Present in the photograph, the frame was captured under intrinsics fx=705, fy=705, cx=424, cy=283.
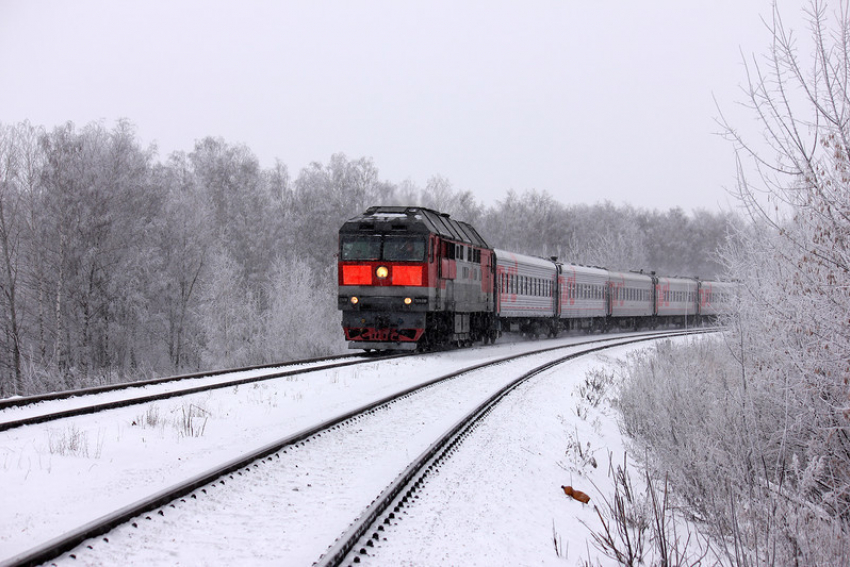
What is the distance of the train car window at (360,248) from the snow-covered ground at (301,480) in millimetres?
7658

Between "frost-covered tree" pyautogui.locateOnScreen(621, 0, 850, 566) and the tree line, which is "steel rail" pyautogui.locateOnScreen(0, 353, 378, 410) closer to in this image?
the tree line

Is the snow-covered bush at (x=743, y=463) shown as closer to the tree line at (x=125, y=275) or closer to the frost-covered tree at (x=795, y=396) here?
the frost-covered tree at (x=795, y=396)

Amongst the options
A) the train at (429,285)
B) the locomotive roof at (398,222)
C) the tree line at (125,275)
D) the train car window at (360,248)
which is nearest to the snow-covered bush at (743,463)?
the train at (429,285)

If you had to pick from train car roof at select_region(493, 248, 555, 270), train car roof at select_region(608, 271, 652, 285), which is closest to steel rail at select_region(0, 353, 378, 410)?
train car roof at select_region(493, 248, 555, 270)

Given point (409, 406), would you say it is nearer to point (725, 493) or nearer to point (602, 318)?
point (725, 493)

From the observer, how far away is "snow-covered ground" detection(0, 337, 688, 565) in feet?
14.7

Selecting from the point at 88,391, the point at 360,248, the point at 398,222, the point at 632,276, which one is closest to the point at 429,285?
the point at 398,222

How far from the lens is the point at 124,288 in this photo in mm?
30656

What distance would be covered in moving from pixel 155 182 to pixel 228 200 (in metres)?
19.8

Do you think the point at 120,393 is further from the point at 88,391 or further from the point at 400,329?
the point at 400,329

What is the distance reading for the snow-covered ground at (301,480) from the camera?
4.48 m

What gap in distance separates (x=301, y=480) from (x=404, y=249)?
12.1 m

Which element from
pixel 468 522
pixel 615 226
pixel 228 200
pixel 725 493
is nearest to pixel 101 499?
pixel 468 522

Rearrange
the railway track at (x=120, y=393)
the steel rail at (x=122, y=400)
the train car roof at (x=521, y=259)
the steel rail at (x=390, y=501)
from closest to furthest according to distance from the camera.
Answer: the steel rail at (x=390, y=501) < the steel rail at (x=122, y=400) < the railway track at (x=120, y=393) < the train car roof at (x=521, y=259)
